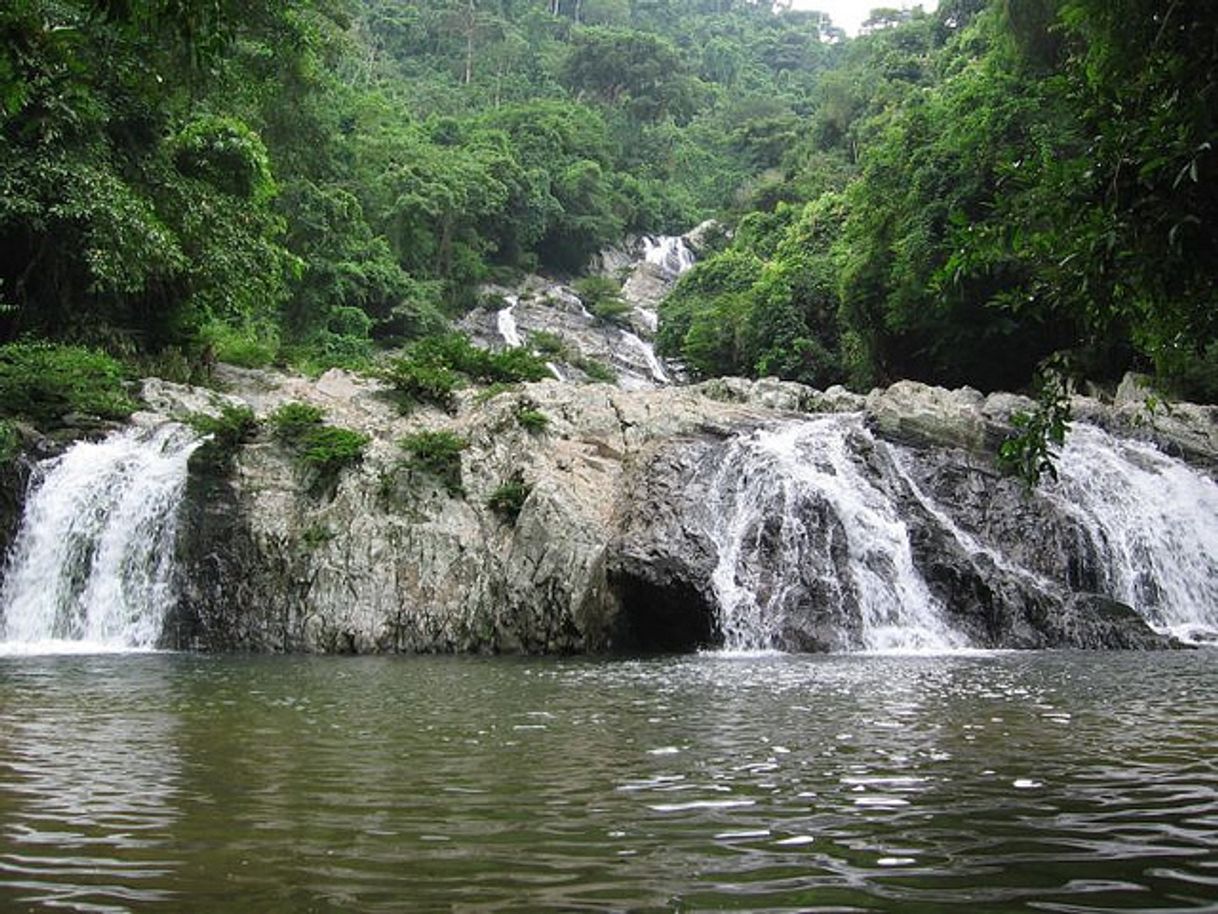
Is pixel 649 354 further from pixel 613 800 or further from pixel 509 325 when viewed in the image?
pixel 613 800

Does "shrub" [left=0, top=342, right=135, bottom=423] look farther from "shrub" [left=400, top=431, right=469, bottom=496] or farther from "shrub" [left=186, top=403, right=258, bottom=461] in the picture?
"shrub" [left=400, top=431, right=469, bottom=496]

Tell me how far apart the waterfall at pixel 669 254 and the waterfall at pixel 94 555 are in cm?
4930

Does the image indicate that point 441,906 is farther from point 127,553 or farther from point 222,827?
point 127,553

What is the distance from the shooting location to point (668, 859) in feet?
11.8

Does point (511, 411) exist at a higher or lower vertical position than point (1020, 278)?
lower

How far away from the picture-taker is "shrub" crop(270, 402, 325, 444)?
16.9 metres

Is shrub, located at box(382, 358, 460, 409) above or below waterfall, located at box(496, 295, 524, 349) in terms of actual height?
below

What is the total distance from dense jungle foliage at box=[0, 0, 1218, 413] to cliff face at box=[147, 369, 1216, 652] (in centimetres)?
419

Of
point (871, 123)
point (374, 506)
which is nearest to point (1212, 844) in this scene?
point (374, 506)

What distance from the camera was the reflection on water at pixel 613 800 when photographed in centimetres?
323

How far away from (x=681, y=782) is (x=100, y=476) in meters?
14.8

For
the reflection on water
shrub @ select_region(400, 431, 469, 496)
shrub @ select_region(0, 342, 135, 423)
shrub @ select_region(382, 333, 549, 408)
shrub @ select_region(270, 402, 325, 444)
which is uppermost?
shrub @ select_region(382, 333, 549, 408)

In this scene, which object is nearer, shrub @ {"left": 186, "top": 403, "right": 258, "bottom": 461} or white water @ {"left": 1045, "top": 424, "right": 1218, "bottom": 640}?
shrub @ {"left": 186, "top": 403, "right": 258, "bottom": 461}

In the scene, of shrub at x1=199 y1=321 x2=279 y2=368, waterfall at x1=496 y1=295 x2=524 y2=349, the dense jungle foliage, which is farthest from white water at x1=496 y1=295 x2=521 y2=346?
shrub at x1=199 y1=321 x2=279 y2=368
